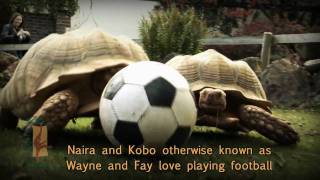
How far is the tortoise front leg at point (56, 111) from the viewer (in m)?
2.66

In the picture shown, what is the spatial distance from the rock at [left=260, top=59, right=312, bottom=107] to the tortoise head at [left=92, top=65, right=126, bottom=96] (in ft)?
10.8

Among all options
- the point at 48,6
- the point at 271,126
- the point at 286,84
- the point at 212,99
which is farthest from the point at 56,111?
the point at 286,84

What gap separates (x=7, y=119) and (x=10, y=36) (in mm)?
1881

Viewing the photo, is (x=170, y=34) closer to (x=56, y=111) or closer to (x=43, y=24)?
(x=43, y=24)

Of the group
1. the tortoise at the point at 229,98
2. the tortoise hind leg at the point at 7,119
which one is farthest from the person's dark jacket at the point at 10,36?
the tortoise at the point at 229,98

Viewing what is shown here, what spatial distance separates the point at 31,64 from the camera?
3.05 meters

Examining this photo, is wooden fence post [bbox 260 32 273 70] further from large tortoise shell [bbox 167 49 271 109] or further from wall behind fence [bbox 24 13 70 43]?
large tortoise shell [bbox 167 49 271 109]

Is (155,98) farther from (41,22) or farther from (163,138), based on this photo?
(41,22)

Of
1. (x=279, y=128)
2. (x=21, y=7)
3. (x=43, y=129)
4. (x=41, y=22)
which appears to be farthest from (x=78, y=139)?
(x=41, y=22)

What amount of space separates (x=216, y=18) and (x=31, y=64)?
255 inches

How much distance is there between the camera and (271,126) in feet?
10.2

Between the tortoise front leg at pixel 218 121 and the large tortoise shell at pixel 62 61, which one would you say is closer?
the large tortoise shell at pixel 62 61

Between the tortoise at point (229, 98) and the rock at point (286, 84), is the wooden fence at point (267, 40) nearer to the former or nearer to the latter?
the rock at point (286, 84)

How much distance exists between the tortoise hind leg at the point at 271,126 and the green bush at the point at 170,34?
3654mm
